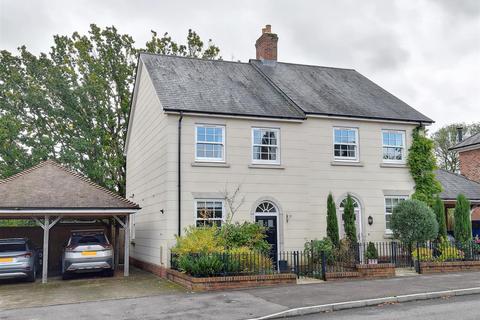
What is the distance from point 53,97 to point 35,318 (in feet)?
71.3

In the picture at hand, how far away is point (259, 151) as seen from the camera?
62.6ft

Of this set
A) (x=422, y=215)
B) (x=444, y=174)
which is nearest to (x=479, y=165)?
(x=444, y=174)

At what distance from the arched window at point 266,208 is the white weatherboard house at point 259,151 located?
0.14 ft

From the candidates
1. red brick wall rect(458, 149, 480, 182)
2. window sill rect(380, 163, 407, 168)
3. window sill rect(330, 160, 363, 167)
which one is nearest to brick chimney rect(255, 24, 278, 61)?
window sill rect(330, 160, 363, 167)

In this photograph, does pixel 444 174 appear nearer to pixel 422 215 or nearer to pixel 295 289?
pixel 422 215

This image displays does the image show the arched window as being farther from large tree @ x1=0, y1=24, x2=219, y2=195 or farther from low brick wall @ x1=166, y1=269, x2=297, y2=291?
large tree @ x1=0, y1=24, x2=219, y2=195

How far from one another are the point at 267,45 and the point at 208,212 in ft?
35.7

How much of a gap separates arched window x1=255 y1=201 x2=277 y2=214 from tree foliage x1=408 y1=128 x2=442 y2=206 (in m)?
6.90

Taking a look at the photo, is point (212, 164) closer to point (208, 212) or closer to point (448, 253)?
point (208, 212)

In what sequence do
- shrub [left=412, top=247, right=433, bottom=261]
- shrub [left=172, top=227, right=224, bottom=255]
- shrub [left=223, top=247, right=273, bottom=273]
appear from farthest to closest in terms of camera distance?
shrub [left=412, top=247, right=433, bottom=261], shrub [left=172, top=227, right=224, bottom=255], shrub [left=223, top=247, right=273, bottom=273]

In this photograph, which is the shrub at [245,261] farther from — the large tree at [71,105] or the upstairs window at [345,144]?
the large tree at [71,105]

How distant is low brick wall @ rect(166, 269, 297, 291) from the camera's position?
13703mm

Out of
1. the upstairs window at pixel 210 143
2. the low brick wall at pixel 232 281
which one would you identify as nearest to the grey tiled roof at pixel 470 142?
the upstairs window at pixel 210 143

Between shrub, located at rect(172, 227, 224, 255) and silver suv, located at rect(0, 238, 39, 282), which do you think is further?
silver suv, located at rect(0, 238, 39, 282)
